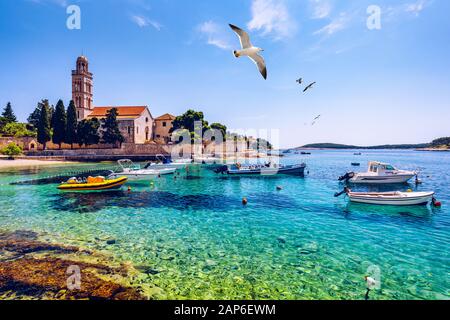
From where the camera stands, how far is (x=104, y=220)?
1448cm

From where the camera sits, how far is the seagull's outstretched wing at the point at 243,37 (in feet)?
25.8

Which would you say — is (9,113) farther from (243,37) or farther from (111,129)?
(243,37)

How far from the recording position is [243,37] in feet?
26.9

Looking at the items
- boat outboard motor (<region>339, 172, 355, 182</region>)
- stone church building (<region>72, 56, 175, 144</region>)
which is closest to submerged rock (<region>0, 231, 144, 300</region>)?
boat outboard motor (<region>339, 172, 355, 182</region>)

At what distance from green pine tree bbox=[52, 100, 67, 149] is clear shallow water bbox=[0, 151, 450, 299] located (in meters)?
51.1

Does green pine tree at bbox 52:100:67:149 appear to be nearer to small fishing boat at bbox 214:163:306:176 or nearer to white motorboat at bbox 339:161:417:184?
A: small fishing boat at bbox 214:163:306:176

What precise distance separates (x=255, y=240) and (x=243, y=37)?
9231mm

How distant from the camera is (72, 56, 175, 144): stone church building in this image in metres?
73.4

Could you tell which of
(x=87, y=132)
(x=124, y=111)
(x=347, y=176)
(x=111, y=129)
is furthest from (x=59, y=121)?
(x=347, y=176)
